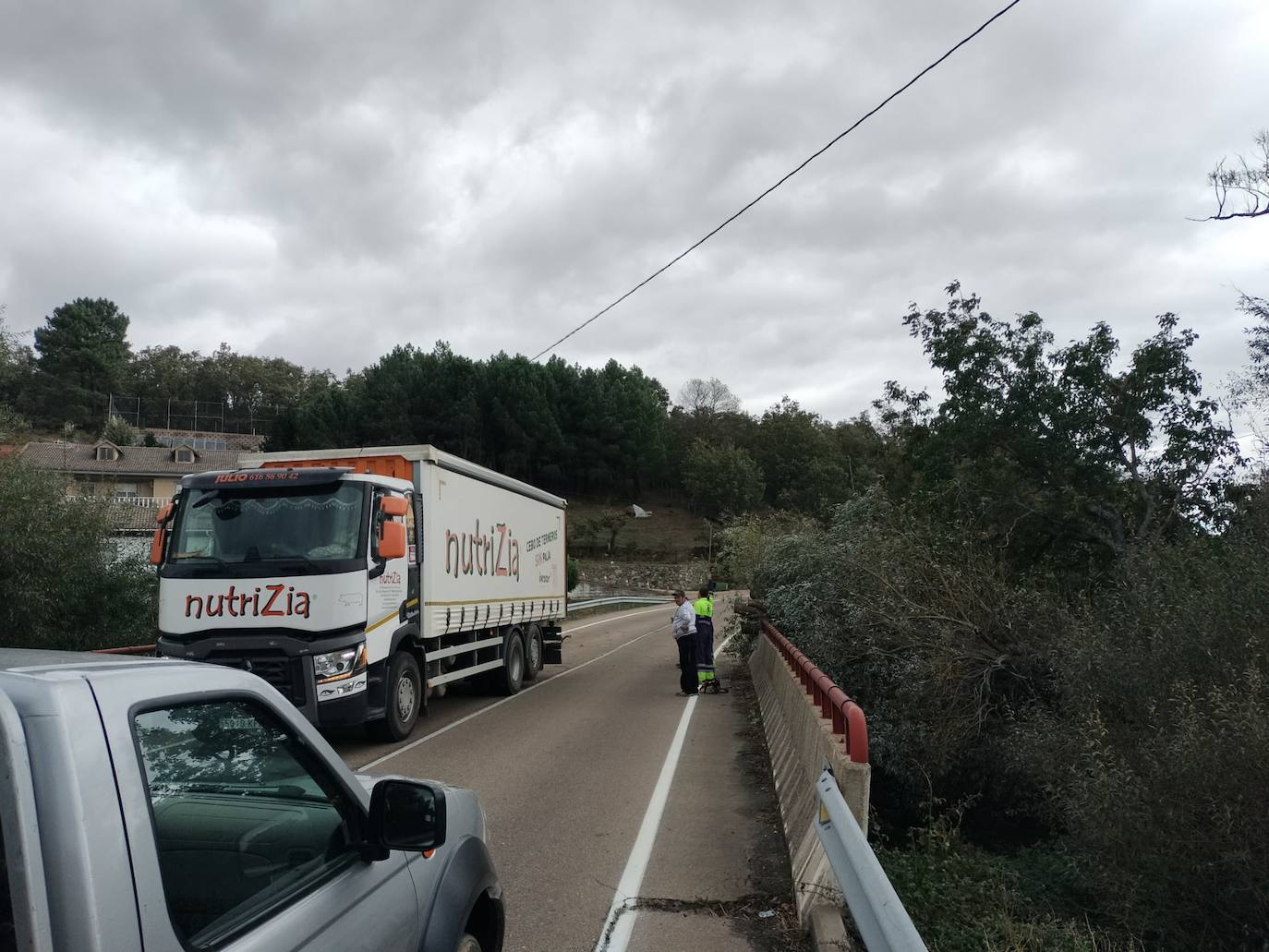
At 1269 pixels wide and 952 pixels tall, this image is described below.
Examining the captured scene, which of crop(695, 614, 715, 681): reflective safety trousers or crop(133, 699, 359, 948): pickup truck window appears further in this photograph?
crop(695, 614, 715, 681): reflective safety trousers

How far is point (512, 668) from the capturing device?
53.7ft

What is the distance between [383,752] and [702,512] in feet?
258

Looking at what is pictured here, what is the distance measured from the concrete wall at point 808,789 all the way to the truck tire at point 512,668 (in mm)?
6125

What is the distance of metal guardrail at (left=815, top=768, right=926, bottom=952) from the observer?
133 inches

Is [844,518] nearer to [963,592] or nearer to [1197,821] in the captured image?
[963,592]

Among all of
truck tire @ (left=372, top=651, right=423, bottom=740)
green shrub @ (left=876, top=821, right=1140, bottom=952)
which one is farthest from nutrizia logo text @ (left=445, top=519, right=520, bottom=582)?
green shrub @ (left=876, top=821, right=1140, bottom=952)

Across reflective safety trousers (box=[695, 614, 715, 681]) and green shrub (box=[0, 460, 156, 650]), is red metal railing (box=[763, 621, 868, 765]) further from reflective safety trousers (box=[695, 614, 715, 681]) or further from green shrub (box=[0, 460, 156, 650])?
green shrub (box=[0, 460, 156, 650])

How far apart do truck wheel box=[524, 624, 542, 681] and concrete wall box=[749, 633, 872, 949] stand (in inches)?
291

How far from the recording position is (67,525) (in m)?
15.9

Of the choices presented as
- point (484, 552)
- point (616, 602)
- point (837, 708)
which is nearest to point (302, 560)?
point (484, 552)

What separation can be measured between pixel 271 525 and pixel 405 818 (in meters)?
8.56

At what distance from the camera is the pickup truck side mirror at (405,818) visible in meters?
2.67

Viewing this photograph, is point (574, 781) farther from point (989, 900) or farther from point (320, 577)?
point (989, 900)

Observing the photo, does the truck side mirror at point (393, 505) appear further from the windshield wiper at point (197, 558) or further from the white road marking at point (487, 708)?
the white road marking at point (487, 708)
